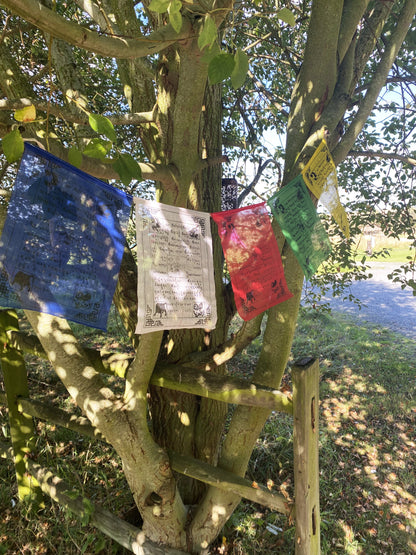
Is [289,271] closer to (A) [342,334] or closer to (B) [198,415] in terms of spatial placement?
(B) [198,415]

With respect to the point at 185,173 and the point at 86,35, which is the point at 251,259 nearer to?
the point at 185,173

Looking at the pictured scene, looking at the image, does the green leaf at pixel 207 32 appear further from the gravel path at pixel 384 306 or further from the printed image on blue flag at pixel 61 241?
the gravel path at pixel 384 306

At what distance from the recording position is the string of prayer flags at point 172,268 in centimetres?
136

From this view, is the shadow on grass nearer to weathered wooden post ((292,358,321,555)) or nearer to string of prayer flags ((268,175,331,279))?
weathered wooden post ((292,358,321,555))

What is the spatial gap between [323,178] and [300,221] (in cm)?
29

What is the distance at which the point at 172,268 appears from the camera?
144 centimetres

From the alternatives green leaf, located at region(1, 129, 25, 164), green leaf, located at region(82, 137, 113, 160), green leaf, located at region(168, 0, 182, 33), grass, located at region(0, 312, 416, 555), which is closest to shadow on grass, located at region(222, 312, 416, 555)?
grass, located at region(0, 312, 416, 555)

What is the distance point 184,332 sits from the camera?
2037 mm

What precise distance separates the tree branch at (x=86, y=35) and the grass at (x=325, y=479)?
2630 millimetres

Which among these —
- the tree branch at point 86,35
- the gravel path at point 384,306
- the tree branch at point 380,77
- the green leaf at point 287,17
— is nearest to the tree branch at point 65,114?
the tree branch at point 86,35

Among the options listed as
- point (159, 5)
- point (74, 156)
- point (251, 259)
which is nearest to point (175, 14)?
point (159, 5)

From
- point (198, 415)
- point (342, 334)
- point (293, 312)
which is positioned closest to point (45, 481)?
point (198, 415)

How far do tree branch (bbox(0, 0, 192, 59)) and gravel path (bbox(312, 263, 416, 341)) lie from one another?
667 cm

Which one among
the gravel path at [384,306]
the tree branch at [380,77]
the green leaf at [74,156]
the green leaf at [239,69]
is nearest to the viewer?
the green leaf at [239,69]
